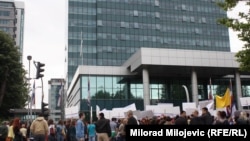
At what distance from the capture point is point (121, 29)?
88.8m

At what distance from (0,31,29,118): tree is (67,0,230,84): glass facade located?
121ft

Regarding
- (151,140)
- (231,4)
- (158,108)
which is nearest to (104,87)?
(158,108)

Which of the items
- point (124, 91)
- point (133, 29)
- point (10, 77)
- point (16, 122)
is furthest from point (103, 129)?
point (133, 29)

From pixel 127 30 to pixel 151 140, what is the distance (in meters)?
85.2

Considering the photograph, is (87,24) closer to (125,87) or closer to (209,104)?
(125,87)

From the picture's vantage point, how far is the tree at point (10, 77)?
43.6 meters

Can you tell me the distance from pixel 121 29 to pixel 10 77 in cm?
4757

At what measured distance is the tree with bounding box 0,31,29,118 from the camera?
43.6 metres

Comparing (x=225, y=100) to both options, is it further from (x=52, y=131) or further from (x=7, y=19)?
(x=7, y=19)

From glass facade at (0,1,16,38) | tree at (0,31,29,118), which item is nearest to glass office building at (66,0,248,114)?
tree at (0,31,29,118)

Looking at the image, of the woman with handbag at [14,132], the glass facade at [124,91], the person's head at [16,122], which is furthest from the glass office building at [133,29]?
the person's head at [16,122]

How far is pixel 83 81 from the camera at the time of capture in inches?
2055

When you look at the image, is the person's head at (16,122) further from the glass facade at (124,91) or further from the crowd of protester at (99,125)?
the glass facade at (124,91)

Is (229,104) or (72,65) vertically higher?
(72,65)
